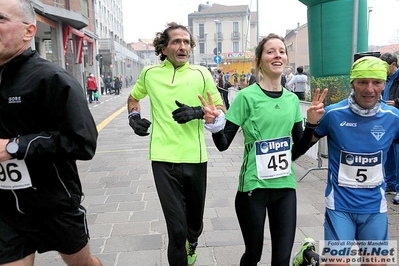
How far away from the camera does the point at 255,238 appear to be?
2527mm

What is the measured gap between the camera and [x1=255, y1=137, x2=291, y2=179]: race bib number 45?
8.22 feet

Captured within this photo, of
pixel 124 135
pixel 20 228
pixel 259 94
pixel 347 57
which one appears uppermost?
pixel 347 57

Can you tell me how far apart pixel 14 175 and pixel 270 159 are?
1597 millimetres

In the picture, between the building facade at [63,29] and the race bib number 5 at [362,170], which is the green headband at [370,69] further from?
the building facade at [63,29]

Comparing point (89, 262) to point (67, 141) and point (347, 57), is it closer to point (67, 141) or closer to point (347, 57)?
point (67, 141)

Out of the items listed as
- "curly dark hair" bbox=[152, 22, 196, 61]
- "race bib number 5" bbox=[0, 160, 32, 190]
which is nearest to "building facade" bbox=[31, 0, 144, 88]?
"curly dark hair" bbox=[152, 22, 196, 61]

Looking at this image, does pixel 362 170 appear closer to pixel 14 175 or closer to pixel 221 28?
pixel 14 175

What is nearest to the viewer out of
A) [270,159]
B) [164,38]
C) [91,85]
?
[270,159]

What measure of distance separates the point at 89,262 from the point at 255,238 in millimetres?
1113

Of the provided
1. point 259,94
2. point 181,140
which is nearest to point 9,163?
point 181,140

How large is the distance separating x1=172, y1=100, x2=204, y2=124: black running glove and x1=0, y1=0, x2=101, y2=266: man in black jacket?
741 mm

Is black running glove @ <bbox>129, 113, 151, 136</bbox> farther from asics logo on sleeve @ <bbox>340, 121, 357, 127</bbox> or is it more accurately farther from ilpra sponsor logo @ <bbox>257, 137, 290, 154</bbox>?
asics logo on sleeve @ <bbox>340, 121, 357, 127</bbox>

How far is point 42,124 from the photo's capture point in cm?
199

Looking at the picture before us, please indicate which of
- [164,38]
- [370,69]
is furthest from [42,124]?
[370,69]
